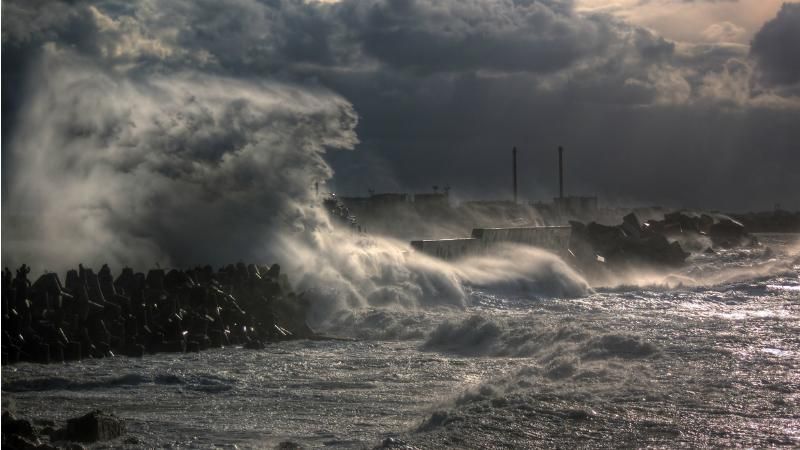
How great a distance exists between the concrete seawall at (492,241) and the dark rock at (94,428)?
18.6 m

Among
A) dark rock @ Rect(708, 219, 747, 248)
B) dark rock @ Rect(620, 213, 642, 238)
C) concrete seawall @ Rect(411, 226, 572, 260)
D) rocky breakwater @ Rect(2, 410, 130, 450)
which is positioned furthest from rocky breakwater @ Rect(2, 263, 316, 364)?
dark rock @ Rect(708, 219, 747, 248)

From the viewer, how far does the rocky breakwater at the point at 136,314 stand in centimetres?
1566

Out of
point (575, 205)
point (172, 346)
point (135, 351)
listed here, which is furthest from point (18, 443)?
point (575, 205)

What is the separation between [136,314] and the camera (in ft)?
55.5

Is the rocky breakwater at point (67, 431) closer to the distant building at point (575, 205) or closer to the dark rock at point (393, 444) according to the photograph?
the dark rock at point (393, 444)

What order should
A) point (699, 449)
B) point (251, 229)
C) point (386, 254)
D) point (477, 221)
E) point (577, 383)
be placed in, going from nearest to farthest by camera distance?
point (699, 449) → point (577, 383) → point (251, 229) → point (386, 254) → point (477, 221)

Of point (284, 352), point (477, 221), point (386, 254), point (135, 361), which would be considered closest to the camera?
point (135, 361)

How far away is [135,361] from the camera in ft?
50.8

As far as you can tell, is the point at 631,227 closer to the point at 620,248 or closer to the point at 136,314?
the point at 620,248

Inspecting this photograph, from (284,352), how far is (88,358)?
2873 mm

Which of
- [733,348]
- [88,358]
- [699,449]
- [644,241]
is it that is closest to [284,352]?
[88,358]

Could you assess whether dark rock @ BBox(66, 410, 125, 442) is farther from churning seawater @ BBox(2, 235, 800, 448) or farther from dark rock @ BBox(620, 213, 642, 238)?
dark rock @ BBox(620, 213, 642, 238)

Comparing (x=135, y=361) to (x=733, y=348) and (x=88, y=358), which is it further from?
(x=733, y=348)

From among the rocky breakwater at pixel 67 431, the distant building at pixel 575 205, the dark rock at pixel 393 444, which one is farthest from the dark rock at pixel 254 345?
the distant building at pixel 575 205
